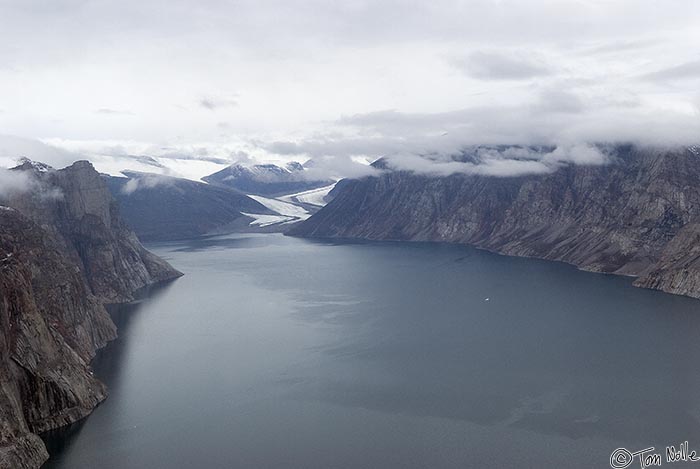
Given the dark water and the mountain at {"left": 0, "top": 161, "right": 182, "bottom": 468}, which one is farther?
the mountain at {"left": 0, "top": 161, "right": 182, "bottom": 468}
